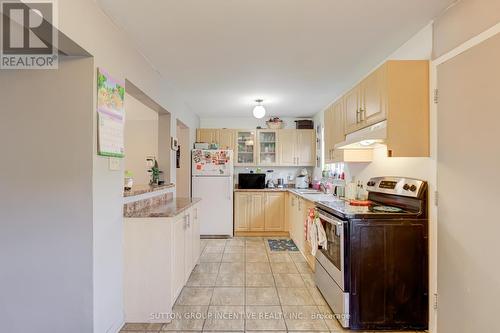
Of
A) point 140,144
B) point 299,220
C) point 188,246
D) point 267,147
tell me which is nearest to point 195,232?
point 188,246

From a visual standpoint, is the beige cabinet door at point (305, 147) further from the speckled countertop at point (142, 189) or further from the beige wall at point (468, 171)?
the beige wall at point (468, 171)

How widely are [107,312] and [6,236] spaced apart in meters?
0.84

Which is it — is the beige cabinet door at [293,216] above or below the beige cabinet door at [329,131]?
below

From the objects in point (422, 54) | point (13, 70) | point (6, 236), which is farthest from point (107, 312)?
point (422, 54)

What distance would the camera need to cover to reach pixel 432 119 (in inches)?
81.7

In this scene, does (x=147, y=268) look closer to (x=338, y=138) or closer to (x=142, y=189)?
(x=142, y=189)

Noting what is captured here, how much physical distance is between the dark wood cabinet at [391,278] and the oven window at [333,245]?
152mm

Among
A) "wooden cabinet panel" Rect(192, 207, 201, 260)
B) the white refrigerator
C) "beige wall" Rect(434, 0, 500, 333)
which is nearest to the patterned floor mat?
the white refrigerator

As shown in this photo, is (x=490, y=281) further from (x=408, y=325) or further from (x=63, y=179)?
(x=63, y=179)

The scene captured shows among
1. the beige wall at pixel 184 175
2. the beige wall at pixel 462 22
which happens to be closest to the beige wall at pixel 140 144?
the beige wall at pixel 184 175

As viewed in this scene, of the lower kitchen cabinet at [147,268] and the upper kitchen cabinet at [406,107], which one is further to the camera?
the lower kitchen cabinet at [147,268]

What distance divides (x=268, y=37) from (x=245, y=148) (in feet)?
11.5

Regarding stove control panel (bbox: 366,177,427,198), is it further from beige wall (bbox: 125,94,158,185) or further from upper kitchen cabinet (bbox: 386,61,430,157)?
beige wall (bbox: 125,94,158,185)

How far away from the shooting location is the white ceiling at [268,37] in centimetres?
191
